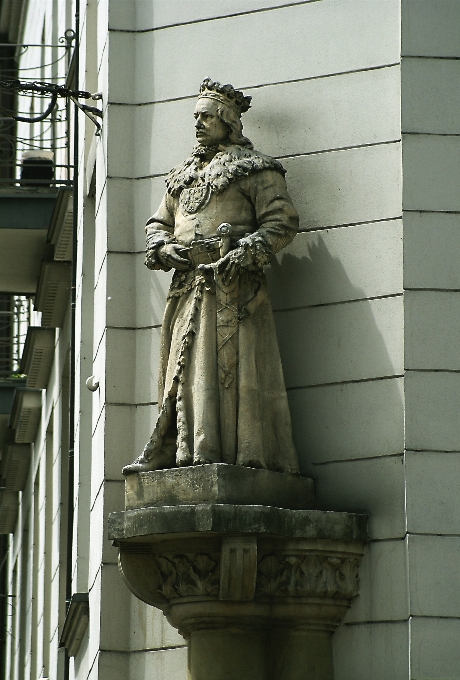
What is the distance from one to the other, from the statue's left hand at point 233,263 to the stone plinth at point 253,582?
1.18m

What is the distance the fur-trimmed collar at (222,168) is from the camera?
10156 millimetres

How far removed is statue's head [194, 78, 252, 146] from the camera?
33.8 ft

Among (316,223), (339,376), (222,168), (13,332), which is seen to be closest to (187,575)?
(339,376)

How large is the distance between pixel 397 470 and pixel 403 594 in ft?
2.32

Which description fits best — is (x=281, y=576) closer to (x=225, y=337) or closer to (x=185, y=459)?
(x=185, y=459)

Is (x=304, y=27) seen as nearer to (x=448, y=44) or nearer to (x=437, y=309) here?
(x=448, y=44)

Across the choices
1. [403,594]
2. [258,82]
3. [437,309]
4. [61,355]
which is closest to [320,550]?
[403,594]

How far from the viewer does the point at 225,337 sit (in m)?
9.86

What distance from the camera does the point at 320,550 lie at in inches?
378

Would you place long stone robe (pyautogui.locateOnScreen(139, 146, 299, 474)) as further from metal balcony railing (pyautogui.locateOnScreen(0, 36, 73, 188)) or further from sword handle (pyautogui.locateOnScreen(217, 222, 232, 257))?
metal balcony railing (pyautogui.locateOnScreen(0, 36, 73, 188))

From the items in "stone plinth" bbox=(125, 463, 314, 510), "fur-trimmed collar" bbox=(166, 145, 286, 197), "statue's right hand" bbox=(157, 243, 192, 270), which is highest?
"fur-trimmed collar" bbox=(166, 145, 286, 197)

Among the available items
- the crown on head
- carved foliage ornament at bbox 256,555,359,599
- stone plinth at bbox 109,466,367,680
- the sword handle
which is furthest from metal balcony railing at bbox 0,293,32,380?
carved foliage ornament at bbox 256,555,359,599

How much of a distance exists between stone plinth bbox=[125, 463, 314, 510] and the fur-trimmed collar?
1.74m

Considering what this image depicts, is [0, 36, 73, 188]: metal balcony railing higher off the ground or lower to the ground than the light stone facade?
higher
